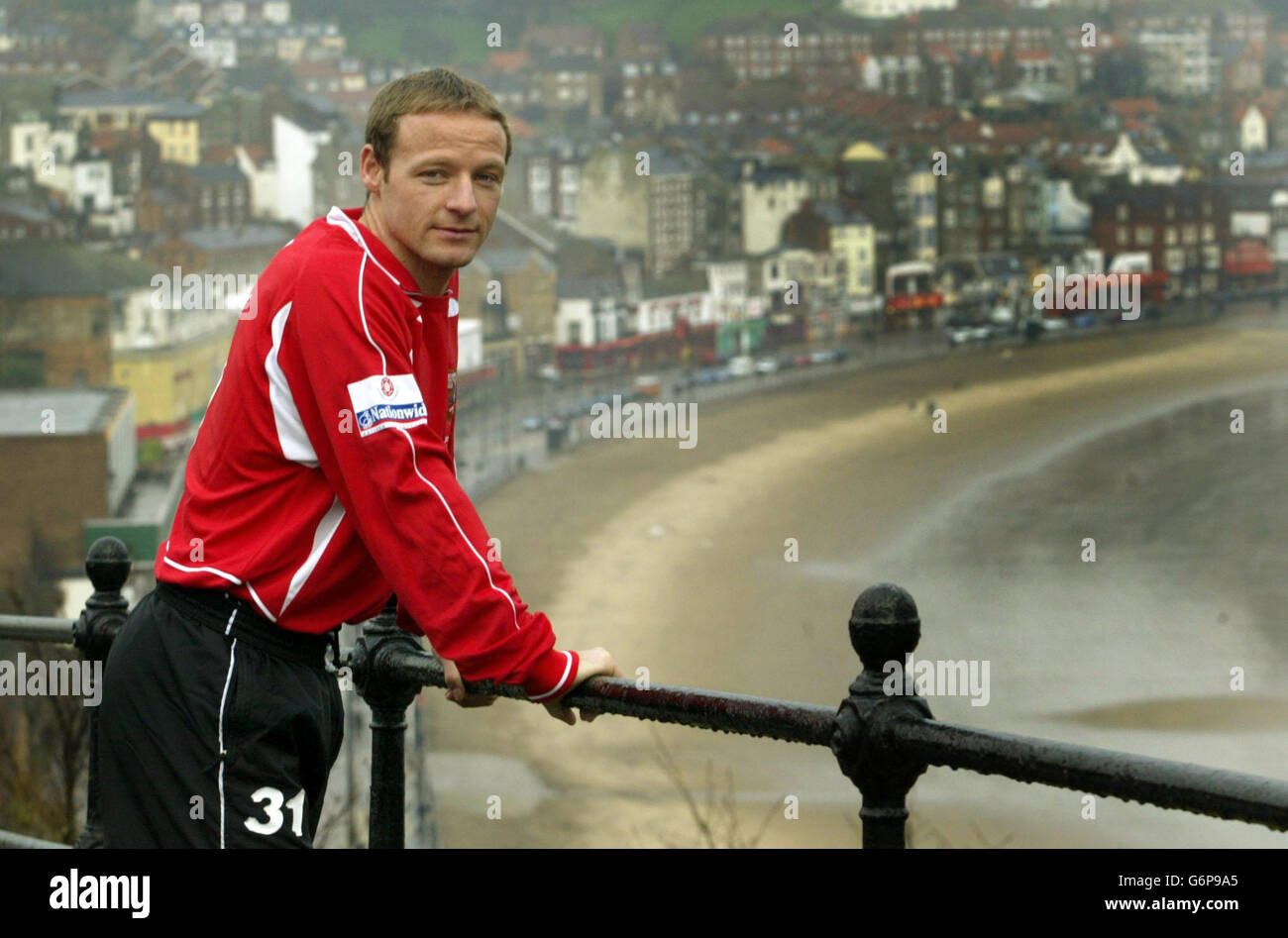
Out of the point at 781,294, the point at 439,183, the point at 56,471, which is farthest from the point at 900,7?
the point at 439,183

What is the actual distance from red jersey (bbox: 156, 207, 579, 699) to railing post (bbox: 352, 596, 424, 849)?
21cm

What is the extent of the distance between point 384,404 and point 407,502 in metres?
0.10

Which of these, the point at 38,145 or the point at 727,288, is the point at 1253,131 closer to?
the point at 727,288

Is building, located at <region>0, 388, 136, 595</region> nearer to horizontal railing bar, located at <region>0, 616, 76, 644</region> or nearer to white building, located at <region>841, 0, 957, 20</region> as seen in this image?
horizontal railing bar, located at <region>0, 616, 76, 644</region>

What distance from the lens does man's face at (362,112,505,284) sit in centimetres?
193

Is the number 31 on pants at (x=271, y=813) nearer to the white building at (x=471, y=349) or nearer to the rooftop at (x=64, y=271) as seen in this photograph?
the rooftop at (x=64, y=271)

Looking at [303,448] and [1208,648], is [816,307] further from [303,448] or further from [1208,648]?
[303,448]

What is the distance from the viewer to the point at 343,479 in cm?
190

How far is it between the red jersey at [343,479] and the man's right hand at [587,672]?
14 mm

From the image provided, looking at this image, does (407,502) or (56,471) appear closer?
(407,502)

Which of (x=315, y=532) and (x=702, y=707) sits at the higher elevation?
(x=315, y=532)
